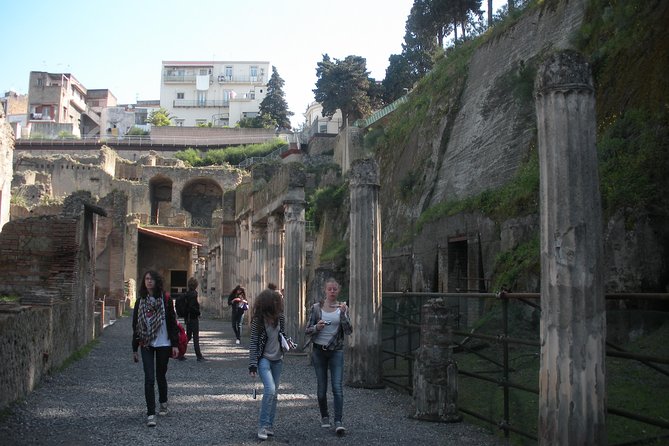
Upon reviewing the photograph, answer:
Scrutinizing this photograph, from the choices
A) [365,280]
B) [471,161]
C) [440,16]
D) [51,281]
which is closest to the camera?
[365,280]

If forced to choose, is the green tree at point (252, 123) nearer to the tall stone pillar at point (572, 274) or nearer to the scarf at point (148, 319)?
the scarf at point (148, 319)

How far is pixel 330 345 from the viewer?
7023mm

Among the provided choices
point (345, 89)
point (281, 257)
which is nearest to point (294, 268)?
point (281, 257)

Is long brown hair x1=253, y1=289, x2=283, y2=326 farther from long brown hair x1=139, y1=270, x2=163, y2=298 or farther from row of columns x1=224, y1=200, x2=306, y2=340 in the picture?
row of columns x1=224, y1=200, x2=306, y2=340

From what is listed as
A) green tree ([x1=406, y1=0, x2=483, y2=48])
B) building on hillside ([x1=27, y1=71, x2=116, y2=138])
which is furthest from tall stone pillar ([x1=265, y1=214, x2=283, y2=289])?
building on hillside ([x1=27, y1=71, x2=116, y2=138])

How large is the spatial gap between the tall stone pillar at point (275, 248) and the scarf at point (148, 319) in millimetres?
10579

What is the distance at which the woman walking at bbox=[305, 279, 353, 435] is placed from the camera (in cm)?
698

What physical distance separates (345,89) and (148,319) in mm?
52569

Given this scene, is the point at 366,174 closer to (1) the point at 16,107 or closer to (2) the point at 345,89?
(2) the point at 345,89

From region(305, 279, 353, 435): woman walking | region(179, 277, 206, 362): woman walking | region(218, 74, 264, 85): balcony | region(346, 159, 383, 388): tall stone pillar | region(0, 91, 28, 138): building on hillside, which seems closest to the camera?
region(305, 279, 353, 435): woman walking

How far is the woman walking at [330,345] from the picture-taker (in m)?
6.98

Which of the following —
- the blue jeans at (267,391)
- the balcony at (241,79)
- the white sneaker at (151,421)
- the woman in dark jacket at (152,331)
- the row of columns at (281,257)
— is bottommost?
the white sneaker at (151,421)

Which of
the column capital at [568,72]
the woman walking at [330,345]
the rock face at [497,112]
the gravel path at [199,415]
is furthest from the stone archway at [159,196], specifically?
the column capital at [568,72]

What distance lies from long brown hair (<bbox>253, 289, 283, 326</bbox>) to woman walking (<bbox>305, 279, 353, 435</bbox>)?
1.32 feet
